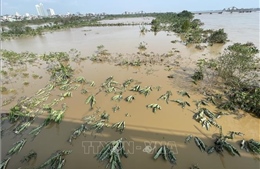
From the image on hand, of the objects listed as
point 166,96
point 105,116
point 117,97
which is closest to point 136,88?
point 117,97

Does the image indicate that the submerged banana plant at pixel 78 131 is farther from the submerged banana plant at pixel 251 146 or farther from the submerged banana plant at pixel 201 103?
the submerged banana plant at pixel 251 146

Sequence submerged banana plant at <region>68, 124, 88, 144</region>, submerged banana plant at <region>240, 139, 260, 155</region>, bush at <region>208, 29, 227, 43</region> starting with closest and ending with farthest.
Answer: submerged banana plant at <region>240, 139, 260, 155</region>
submerged banana plant at <region>68, 124, 88, 144</region>
bush at <region>208, 29, 227, 43</region>

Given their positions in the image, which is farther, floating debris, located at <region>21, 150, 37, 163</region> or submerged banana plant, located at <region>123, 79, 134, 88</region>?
submerged banana plant, located at <region>123, 79, 134, 88</region>

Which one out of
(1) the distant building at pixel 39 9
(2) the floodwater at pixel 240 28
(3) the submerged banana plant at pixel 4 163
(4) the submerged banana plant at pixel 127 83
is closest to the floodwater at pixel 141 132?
(3) the submerged banana plant at pixel 4 163

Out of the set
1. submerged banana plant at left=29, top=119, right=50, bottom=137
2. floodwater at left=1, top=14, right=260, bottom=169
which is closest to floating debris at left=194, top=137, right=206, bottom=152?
floodwater at left=1, top=14, right=260, bottom=169

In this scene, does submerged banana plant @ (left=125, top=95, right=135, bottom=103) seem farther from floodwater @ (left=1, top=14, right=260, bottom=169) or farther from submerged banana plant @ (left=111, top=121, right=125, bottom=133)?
submerged banana plant @ (left=111, top=121, right=125, bottom=133)

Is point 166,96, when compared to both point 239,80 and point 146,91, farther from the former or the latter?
point 239,80

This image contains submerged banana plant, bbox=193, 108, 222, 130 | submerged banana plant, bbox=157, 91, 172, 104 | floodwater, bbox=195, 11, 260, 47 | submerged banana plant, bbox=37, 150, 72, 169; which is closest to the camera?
submerged banana plant, bbox=37, 150, 72, 169
